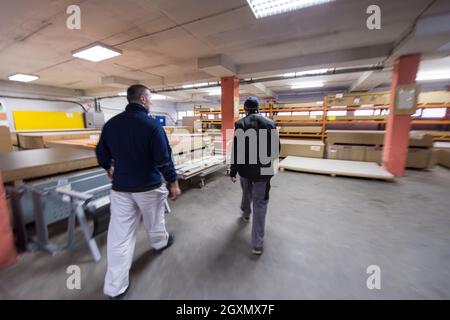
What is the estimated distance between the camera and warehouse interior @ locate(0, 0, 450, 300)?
1.60 m

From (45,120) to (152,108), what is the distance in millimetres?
6159

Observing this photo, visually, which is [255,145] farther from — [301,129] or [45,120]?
[45,120]

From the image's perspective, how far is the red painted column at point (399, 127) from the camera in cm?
364

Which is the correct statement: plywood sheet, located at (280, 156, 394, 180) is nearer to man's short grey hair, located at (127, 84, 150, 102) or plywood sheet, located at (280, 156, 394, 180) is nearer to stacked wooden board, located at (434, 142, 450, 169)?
stacked wooden board, located at (434, 142, 450, 169)

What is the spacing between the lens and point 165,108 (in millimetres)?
14133

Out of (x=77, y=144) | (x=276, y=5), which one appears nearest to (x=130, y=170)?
(x=276, y=5)

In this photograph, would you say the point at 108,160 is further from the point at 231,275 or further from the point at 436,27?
the point at 436,27

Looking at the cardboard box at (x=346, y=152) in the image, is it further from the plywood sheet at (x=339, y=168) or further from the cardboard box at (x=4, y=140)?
the cardboard box at (x=4, y=140)

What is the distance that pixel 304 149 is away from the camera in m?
5.94

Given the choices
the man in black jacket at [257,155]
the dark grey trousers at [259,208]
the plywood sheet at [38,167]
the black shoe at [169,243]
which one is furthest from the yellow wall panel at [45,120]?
the dark grey trousers at [259,208]

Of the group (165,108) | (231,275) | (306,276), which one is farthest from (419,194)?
(165,108)

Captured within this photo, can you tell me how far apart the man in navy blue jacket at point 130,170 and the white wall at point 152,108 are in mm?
11110

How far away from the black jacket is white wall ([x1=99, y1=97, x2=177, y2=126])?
11.3 meters

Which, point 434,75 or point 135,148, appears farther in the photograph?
point 434,75
